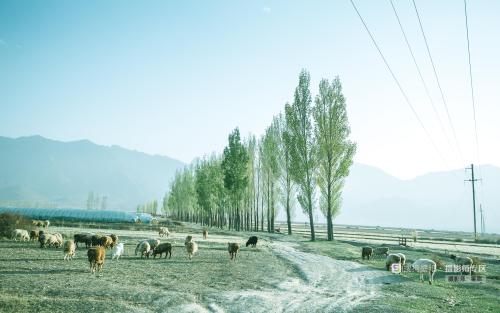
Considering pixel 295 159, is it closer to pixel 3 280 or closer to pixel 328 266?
pixel 328 266

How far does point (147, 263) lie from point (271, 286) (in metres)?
8.53

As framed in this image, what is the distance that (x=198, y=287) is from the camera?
14789 mm

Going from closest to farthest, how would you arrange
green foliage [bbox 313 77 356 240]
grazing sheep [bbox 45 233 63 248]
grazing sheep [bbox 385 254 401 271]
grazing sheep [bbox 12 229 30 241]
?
grazing sheep [bbox 385 254 401 271], grazing sheep [bbox 45 233 63 248], grazing sheep [bbox 12 229 30 241], green foliage [bbox 313 77 356 240]

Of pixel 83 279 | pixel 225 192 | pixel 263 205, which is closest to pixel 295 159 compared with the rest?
pixel 263 205

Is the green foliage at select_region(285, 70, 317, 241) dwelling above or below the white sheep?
above

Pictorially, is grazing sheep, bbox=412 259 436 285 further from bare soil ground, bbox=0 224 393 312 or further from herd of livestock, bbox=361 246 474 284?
bare soil ground, bbox=0 224 393 312

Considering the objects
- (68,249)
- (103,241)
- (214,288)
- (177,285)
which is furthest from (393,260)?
(103,241)

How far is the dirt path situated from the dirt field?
0.11 feet

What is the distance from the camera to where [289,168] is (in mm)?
45969

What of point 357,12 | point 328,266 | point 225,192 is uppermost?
point 357,12

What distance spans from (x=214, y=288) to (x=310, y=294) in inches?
152

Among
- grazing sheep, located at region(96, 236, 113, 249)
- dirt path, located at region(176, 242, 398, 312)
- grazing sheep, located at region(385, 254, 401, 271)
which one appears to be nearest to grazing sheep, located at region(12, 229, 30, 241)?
grazing sheep, located at region(96, 236, 113, 249)

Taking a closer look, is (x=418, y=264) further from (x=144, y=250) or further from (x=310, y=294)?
(x=144, y=250)

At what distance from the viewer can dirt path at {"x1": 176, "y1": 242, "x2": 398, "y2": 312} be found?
12.3 m
